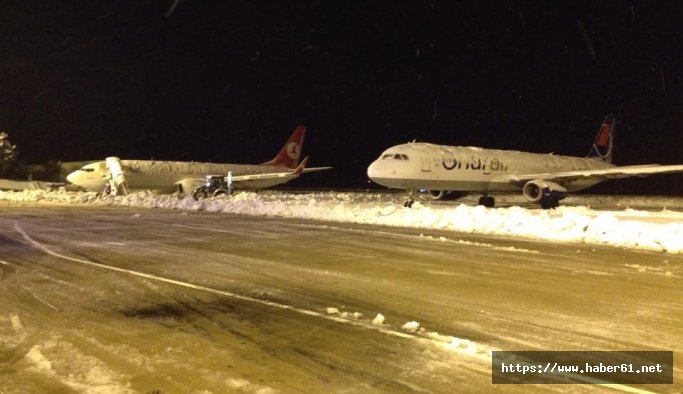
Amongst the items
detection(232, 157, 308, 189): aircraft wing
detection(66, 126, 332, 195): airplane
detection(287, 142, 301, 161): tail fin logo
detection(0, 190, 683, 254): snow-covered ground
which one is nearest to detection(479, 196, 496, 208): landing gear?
detection(0, 190, 683, 254): snow-covered ground

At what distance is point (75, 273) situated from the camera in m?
9.18

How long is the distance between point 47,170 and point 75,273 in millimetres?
67964

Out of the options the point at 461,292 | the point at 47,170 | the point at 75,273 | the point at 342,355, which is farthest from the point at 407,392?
the point at 47,170

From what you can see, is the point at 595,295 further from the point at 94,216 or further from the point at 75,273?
the point at 94,216

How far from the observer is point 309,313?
6.70 m

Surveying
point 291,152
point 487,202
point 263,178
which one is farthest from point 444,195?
point 291,152

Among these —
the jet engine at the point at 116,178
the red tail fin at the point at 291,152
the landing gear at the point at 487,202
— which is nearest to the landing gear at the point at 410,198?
the landing gear at the point at 487,202

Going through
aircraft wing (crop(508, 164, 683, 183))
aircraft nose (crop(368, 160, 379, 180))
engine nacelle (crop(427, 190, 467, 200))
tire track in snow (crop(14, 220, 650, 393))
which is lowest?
engine nacelle (crop(427, 190, 467, 200))

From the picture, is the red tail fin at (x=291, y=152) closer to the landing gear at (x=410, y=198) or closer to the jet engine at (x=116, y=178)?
the jet engine at (x=116, y=178)

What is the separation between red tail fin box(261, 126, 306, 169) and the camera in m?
50.0

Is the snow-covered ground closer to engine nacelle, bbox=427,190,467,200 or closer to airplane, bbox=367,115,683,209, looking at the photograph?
airplane, bbox=367,115,683,209

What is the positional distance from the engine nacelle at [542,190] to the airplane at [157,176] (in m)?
16.1

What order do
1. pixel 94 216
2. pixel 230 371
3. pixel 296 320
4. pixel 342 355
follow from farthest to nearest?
1. pixel 94 216
2. pixel 296 320
3. pixel 342 355
4. pixel 230 371

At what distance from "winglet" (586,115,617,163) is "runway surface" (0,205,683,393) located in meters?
27.3
